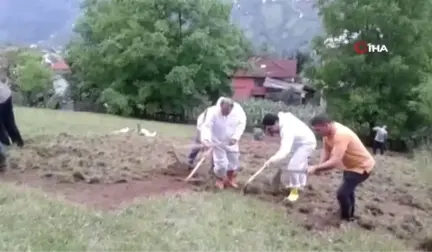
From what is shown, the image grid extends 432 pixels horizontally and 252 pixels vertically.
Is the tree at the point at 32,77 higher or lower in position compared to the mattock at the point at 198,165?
lower

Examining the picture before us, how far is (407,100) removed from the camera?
3312 centimetres

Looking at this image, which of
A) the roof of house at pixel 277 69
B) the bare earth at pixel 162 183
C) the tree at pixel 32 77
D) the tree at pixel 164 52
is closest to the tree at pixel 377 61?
the tree at pixel 164 52

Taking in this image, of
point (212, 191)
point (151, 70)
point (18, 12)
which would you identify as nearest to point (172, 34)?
point (151, 70)

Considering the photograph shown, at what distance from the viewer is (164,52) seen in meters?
40.6

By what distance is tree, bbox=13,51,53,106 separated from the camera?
5306 centimetres

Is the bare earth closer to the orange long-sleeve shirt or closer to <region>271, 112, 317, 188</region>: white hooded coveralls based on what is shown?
<region>271, 112, 317, 188</region>: white hooded coveralls

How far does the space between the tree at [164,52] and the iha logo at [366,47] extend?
1045 centimetres

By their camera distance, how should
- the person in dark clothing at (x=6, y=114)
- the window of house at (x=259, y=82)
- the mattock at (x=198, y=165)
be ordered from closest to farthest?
the mattock at (x=198, y=165) < the person in dark clothing at (x=6, y=114) < the window of house at (x=259, y=82)

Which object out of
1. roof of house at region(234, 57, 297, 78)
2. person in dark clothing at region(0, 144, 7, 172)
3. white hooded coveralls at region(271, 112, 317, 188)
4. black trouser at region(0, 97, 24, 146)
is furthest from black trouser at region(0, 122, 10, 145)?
roof of house at region(234, 57, 297, 78)

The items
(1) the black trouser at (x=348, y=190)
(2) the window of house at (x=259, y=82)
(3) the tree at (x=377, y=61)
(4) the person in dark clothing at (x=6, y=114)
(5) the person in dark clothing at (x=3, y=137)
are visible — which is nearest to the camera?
(1) the black trouser at (x=348, y=190)

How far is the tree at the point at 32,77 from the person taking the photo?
53059 mm

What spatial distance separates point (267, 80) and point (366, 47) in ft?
105

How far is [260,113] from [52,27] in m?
35.3

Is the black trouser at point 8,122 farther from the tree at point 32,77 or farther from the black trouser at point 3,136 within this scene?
the tree at point 32,77
